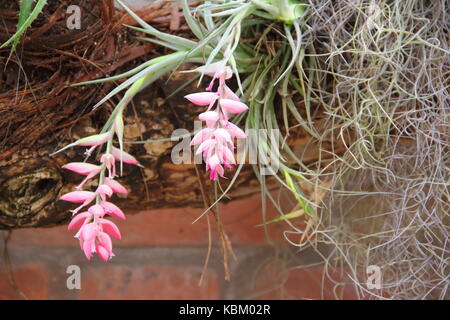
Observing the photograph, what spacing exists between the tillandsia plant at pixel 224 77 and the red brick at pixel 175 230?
0.37 meters

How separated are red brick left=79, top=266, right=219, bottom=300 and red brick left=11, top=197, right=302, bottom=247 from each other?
0.15 ft

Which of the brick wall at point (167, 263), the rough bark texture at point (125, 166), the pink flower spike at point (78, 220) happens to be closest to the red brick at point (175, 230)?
the brick wall at point (167, 263)

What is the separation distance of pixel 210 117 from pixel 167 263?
1.90 ft

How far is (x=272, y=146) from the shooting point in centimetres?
57

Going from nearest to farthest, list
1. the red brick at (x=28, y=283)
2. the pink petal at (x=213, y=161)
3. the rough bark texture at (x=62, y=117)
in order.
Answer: the pink petal at (x=213, y=161) → the rough bark texture at (x=62, y=117) → the red brick at (x=28, y=283)

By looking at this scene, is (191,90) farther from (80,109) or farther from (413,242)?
(413,242)

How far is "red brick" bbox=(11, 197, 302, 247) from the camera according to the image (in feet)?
3.14

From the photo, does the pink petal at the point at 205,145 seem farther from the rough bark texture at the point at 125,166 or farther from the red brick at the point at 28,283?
the red brick at the point at 28,283

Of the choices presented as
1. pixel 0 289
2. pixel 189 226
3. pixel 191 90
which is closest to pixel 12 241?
pixel 0 289

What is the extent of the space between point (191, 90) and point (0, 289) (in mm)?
574

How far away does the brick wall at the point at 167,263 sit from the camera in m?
0.96

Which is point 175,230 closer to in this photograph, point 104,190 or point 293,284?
point 293,284

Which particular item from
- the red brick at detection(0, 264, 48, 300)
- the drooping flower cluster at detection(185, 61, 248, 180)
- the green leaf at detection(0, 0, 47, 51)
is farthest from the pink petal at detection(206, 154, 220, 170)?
the red brick at detection(0, 264, 48, 300)

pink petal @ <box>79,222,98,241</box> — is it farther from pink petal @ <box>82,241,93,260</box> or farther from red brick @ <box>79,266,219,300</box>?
red brick @ <box>79,266,219,300</box>
